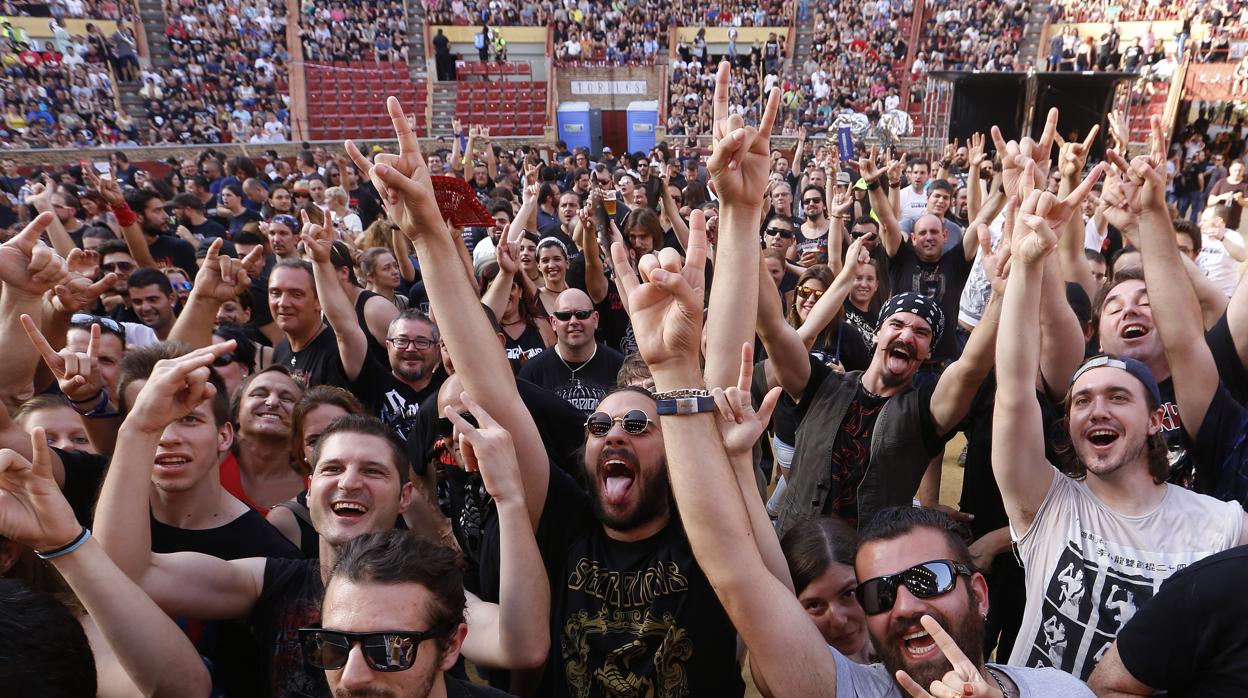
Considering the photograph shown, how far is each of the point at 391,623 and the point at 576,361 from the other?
8.46 ft

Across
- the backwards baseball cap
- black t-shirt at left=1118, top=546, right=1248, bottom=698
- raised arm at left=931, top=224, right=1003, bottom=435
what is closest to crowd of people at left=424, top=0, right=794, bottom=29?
raised arm at left=931, top=224, right=1003, bottom=435

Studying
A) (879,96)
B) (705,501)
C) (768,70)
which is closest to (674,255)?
(705,501)

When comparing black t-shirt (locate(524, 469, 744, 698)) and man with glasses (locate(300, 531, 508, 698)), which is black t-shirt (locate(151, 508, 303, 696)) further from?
black t-shirt (locate(524, 469, 744, 698))

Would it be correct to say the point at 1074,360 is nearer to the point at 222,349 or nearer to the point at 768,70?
the point at 222,349

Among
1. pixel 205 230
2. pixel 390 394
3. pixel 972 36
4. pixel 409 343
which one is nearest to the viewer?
pixel 409 343

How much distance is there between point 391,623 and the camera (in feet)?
5.79

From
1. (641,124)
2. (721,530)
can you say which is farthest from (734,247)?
(641,124)

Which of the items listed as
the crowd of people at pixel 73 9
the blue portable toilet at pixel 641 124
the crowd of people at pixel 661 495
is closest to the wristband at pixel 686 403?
the crowd of people at pixel 661 495

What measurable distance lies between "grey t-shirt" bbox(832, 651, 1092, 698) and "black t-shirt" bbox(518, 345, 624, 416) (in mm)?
2298

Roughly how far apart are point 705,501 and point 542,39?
27453mm

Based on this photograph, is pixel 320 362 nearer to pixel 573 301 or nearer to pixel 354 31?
pixel 573 301

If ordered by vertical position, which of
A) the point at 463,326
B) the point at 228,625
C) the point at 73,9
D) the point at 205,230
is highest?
the point at 73,9

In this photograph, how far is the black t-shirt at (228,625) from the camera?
241 cm

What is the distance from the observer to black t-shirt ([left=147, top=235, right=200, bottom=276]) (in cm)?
667
